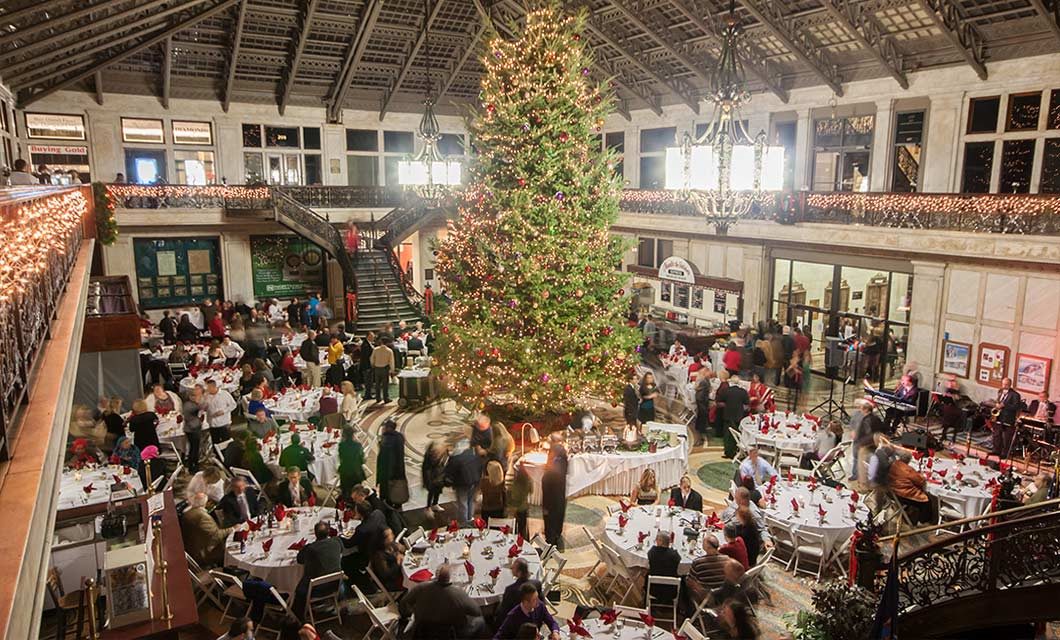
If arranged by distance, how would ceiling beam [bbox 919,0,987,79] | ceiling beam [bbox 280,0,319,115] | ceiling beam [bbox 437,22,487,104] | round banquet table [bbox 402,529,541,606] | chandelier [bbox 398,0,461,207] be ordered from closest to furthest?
round banquet table [bbox 402,529,541,606] < ceiling beam [bbox 919,0,987,79] < chandelier [bbox 398,0,461,207] < ceiling beam [bbox 280,0,319,115] < ceiling beam [bbox 437,22,487,104]

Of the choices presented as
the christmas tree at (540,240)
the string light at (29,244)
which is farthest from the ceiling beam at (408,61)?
the string light at (29,244)

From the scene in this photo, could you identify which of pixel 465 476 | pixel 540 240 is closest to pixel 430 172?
pixel 540 240

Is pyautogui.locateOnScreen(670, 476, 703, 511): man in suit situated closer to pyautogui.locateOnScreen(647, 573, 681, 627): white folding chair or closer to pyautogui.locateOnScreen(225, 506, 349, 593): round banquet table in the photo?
pyautogui.locateOnScreen(647, 573, 681, 627): white folding chair

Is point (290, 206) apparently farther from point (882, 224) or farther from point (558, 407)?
point (882, 224)

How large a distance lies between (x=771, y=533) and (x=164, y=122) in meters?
22.2

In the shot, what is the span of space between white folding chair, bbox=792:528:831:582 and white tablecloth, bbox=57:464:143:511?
8094 mm

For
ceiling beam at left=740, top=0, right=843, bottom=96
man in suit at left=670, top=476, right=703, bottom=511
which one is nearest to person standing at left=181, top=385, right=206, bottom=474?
man in suit at left=670, top=476, right=703, bottom=511

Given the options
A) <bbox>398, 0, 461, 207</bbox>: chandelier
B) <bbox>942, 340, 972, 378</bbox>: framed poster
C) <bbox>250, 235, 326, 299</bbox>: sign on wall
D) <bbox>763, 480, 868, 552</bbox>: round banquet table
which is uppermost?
<bbox>398, 0, 461, 207</bbox>: chandelier

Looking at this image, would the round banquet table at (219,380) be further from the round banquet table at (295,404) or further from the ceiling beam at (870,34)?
the ceiling beam at (870,34)

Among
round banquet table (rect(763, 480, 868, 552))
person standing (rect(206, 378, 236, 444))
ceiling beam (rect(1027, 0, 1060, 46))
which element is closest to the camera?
round banquet table (rect(763, 480, 868, 552))

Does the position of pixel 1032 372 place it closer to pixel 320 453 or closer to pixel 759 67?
pixel 759 67

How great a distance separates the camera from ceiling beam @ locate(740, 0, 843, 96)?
53.6 ft

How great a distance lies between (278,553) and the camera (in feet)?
25.6

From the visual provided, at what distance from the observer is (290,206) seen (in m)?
22.5
